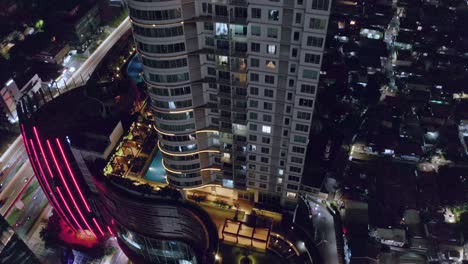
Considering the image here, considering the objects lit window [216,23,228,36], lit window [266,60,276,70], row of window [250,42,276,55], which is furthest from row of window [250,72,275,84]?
lit window [216,23,228,36]

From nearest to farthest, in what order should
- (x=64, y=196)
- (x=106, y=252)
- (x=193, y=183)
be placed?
1. (x=193, y=183)
2. (x=64, y=196)
3. (x=106, y=252)

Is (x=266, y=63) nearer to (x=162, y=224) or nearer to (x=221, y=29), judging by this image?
(x=221, y=29)

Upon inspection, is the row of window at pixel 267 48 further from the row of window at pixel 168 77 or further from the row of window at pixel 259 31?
the row of window at pixel 168 77

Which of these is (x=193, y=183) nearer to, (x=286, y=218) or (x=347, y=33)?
(x=286, y=218)

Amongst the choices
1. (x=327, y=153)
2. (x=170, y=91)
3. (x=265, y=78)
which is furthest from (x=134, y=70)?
(x=327, y=153)

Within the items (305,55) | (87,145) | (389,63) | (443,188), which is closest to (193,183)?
(87,145)

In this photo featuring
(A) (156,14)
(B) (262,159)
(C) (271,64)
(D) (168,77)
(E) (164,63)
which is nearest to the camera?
(A) (156,14)

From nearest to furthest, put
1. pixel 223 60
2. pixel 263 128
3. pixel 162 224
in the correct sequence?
1. pixel 223 60
2. pixel 263 128
3. pixel 162 224
